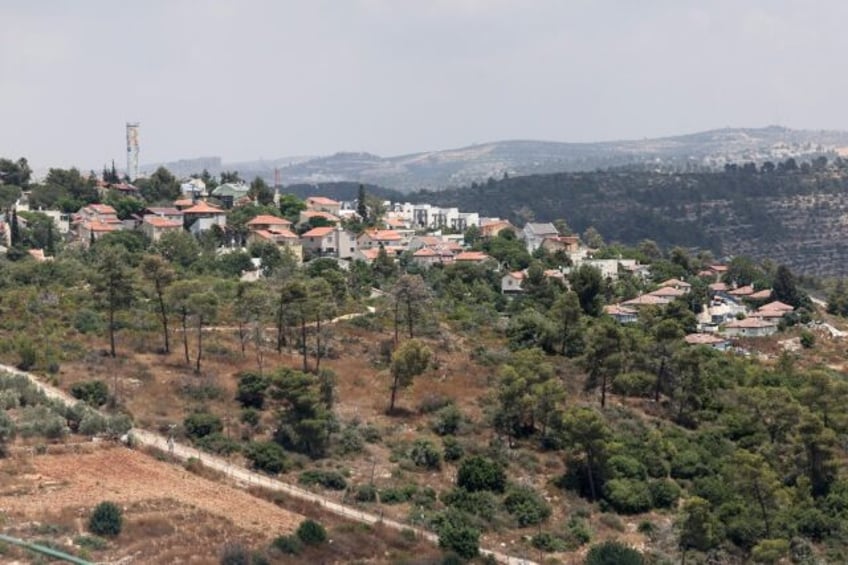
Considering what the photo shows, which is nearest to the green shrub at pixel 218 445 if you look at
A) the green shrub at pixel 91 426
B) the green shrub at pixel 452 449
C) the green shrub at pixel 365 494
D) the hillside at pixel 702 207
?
the green shrub at pixel 91 426

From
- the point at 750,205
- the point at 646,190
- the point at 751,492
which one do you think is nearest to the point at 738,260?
the point at 751,492

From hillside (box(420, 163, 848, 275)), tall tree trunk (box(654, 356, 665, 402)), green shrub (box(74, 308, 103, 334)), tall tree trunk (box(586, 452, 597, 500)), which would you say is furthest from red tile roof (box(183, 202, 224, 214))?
hillside (box(420, 163, 848, 275))

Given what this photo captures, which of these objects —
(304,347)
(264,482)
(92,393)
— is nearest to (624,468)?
(264,482)

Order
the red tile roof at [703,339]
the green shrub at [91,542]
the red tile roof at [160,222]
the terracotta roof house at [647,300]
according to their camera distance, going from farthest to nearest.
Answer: the red tile roof at [160,222]
the terracotta roof house at [647,300]
the red tile roof at [703,339]
the green shrub at [91,542]

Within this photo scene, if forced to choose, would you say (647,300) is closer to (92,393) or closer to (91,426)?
(92,393)

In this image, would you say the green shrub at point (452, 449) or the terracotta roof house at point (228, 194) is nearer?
the green shrub at point (452, 449)

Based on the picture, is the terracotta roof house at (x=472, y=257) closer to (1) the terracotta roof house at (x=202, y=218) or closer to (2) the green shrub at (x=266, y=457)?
(1) the terracotta roof house at (x=202, y=218)
